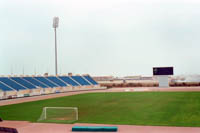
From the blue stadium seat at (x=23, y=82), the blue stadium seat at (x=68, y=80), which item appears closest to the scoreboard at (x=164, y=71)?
the blue stadium seat at (x=68, y=80)

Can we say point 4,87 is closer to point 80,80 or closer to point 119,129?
point 80,80

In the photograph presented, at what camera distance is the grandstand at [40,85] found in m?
44.2

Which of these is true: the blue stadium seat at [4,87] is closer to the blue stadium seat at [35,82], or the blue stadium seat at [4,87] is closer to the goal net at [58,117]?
the blue stadium seat at [35,82]

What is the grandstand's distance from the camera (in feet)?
145

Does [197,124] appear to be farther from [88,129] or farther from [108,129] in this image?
[88,129]

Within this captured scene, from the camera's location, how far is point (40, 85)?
53719 millimetres

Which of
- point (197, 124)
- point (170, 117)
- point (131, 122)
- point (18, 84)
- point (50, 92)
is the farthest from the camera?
point (50, 92)

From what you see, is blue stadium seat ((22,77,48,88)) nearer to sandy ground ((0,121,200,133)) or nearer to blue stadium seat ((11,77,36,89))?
blue stadium seat ((11,77,36,89))

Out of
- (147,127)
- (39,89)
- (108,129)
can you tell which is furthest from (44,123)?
(39,89)

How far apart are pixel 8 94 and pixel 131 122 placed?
2998 cm

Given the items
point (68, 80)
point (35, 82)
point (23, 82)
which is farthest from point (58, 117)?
point (68, 80)

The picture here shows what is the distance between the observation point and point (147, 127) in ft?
52.3

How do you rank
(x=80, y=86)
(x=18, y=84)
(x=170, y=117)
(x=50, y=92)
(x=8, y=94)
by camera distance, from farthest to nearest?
(x=80, y=86)
(x=50, y=92)
(x=18, y=84)
(x=8, y=94)
(x=170, y=117)

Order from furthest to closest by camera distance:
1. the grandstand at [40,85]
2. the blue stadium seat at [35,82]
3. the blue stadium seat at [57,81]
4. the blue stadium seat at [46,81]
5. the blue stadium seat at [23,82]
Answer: the blue stadium seat at [57,81] < the blue stadium seat at [46,81] < the blue stadium seat at [35,82] < the blue stadium seat at [23,82] < the grandstand at [40,85]
